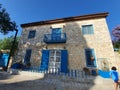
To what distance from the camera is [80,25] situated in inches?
471

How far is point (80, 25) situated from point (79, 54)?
3778mm

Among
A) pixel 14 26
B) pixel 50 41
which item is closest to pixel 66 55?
pixel 50 41

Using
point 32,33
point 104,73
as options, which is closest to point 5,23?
point 32,33

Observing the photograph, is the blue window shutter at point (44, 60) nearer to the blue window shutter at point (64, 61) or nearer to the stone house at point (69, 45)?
the stone house at point (69, 45)

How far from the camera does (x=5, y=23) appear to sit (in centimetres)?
1341

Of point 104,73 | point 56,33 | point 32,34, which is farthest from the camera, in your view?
point 32,34

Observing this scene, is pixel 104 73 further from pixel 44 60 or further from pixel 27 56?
pixel 27 56

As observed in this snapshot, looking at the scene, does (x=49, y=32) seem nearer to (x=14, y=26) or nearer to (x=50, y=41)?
(x=50, y=41)

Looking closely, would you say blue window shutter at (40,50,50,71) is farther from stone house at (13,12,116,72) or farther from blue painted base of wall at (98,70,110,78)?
blue painted base of wall at (98,70,110,78)

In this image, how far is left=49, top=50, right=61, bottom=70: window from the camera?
35.6 ft

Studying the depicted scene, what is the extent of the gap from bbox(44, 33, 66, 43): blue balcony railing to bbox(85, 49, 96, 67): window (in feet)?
9.84

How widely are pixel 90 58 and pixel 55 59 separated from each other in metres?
3.91

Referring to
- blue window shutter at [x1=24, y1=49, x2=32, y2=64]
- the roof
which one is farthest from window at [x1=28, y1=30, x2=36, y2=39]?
blue window shutter at [x1=24, y1=49, x2=32, y2=64]

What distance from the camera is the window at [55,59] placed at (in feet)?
35.6
